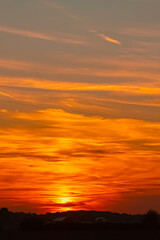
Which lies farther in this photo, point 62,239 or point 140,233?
point 140,233

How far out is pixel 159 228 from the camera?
12581 centimetres

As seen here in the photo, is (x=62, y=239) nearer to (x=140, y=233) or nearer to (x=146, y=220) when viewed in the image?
(x=140, y=233)

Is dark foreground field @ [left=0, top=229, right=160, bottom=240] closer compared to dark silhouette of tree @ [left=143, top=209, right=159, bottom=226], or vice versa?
dark foreground field @ [left=0, top=229, right=160, bottom=240]

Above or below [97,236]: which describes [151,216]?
above

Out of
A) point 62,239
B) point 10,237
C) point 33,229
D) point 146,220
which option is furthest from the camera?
point 146,220

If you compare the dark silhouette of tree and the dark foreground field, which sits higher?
the dark silhouette of tree

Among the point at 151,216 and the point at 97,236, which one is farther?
the point at 151,216

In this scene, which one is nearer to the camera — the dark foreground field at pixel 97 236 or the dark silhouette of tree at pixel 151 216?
the dark foreground field at pixel 97 236

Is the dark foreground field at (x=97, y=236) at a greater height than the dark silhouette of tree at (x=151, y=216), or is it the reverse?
the dark silhouette of tree at (x=151, y=216)

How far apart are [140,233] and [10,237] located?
1115 inches

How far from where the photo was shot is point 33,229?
13362cm

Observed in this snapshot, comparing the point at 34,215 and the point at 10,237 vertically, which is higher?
the point at 34,215

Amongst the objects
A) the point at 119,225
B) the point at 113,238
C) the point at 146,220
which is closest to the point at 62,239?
the point at 113,238

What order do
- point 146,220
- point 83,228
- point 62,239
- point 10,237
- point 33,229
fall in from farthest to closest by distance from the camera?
point 146,220
point 33,229
point 83,228
point 10,237
point 62,239
